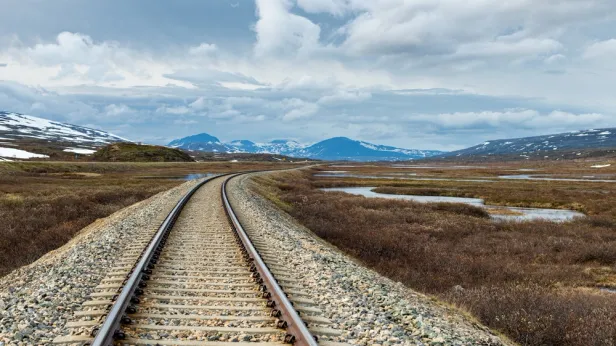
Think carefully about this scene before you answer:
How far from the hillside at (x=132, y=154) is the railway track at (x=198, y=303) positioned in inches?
5015

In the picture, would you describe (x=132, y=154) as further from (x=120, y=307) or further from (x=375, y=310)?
(x=375, y=310)

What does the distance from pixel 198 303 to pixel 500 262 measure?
44.3ft

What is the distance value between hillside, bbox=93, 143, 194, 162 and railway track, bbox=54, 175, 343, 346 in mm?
127387

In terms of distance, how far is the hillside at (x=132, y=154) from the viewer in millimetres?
130750

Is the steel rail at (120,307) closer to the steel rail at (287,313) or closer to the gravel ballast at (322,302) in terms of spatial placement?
the gravel ballast at (322,302)

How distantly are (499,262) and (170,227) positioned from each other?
12636 mm

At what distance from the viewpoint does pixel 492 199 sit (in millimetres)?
45219

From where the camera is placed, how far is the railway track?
19.5ft

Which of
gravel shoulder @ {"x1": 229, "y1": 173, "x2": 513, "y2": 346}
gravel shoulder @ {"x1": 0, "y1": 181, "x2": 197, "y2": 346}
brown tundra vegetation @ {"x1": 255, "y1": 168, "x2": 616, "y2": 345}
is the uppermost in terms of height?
gravel shoulder @ {"x1": 0, "y1": 181, "x2": 197, "y2": 346}

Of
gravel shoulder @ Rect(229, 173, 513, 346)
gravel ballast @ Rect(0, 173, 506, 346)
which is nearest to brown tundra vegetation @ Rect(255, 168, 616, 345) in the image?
gravel shoulder @ Rect(229, 173, 513, 346)

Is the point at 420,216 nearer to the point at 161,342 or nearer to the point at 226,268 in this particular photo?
the point at 226,268

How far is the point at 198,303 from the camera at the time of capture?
7.46 metres

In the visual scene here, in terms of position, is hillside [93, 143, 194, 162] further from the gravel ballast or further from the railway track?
the railway track

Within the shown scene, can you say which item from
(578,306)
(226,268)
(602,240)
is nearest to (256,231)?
(226,268)
